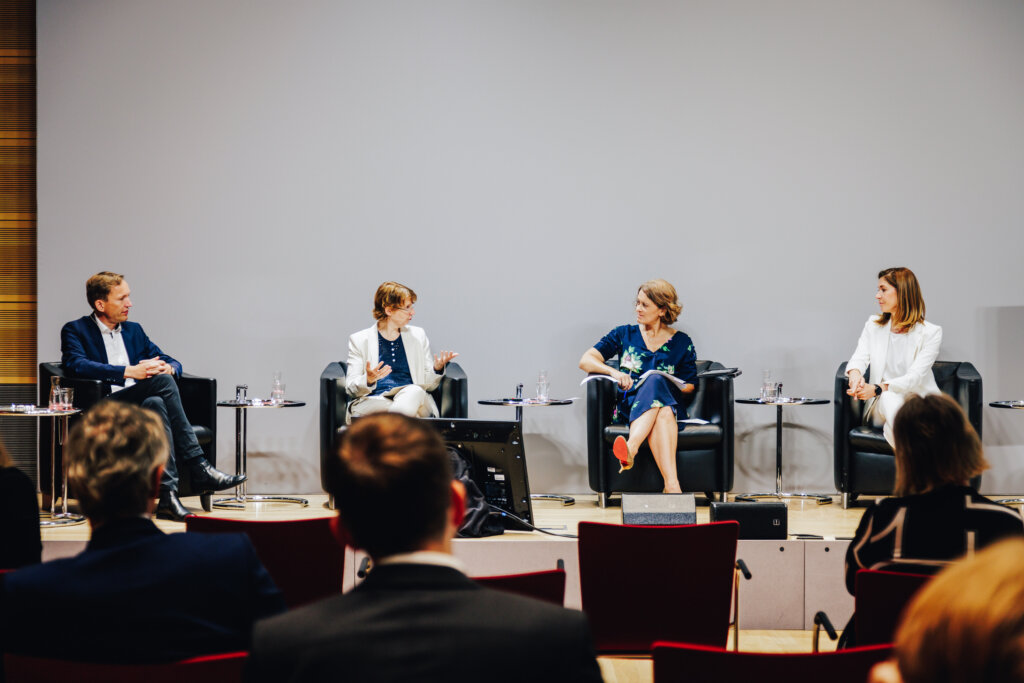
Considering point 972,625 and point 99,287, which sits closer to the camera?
point 972,625

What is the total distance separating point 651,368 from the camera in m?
5.91

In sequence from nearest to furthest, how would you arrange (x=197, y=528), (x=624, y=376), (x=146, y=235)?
(x=197, y=528), (x=624, y=376), (x=146, y=235)

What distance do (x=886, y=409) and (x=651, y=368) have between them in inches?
52.3

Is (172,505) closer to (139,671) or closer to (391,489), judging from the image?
(139,671)

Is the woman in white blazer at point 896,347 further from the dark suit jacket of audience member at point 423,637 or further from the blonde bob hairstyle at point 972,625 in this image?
the blonde bob hairstyle at point 972,625

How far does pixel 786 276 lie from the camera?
640 cm

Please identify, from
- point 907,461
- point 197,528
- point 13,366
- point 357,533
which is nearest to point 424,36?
point 13,366

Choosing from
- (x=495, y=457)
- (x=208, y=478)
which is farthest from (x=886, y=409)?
(x=208, y=478)

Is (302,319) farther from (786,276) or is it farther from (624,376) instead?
(786,276)

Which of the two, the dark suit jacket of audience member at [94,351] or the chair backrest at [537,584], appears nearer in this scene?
the chair backrest at [537,584]

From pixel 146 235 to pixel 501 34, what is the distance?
2596 mm

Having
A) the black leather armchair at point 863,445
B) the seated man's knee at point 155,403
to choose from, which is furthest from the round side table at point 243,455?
the black leather armchair at point 863,445

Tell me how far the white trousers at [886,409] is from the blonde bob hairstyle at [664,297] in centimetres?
124

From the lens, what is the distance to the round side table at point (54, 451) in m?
5.06
